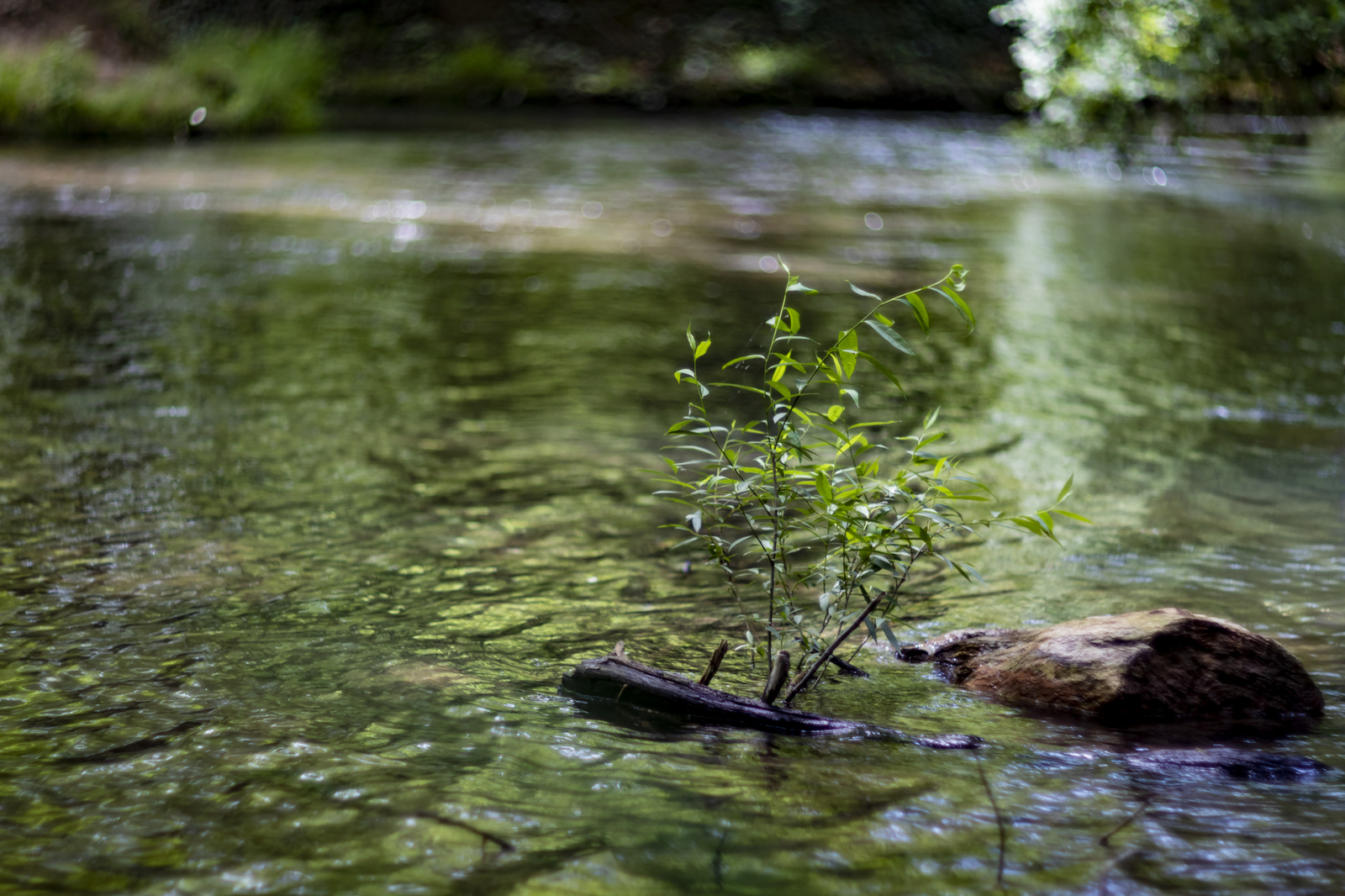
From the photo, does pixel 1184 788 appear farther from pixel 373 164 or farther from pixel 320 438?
pixel 373 164

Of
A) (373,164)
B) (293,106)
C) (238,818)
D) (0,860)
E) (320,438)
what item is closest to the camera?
(0,860)

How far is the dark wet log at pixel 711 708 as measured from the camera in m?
3.45

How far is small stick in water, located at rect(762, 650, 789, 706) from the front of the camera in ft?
11.3

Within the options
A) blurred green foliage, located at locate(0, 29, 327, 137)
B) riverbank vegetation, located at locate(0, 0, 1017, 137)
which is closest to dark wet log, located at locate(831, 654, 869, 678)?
blurred green foliage, located at locate(0, 29, 327, 137)

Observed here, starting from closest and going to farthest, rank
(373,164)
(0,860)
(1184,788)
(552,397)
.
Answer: (0,860) < (1184,788) < (552,397) < (373,164)

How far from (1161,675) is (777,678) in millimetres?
1193

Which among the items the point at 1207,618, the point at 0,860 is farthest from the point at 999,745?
the point at 0,860

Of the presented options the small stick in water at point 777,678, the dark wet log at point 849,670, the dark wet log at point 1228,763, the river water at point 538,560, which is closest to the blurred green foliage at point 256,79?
the river water at point 538,560

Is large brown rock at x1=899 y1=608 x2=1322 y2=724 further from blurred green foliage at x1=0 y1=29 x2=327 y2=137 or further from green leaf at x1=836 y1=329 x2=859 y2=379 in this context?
blurred green foliage at x1=0 y1=29 x2=327 y2=137

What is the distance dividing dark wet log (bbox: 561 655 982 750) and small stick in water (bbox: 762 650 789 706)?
0.13 ft

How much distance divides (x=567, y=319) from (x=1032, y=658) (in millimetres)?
6621

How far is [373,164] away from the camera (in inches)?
722

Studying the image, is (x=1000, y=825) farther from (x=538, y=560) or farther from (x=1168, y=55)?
(x=1168, y=55)

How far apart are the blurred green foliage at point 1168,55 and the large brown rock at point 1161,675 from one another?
5.25 m
